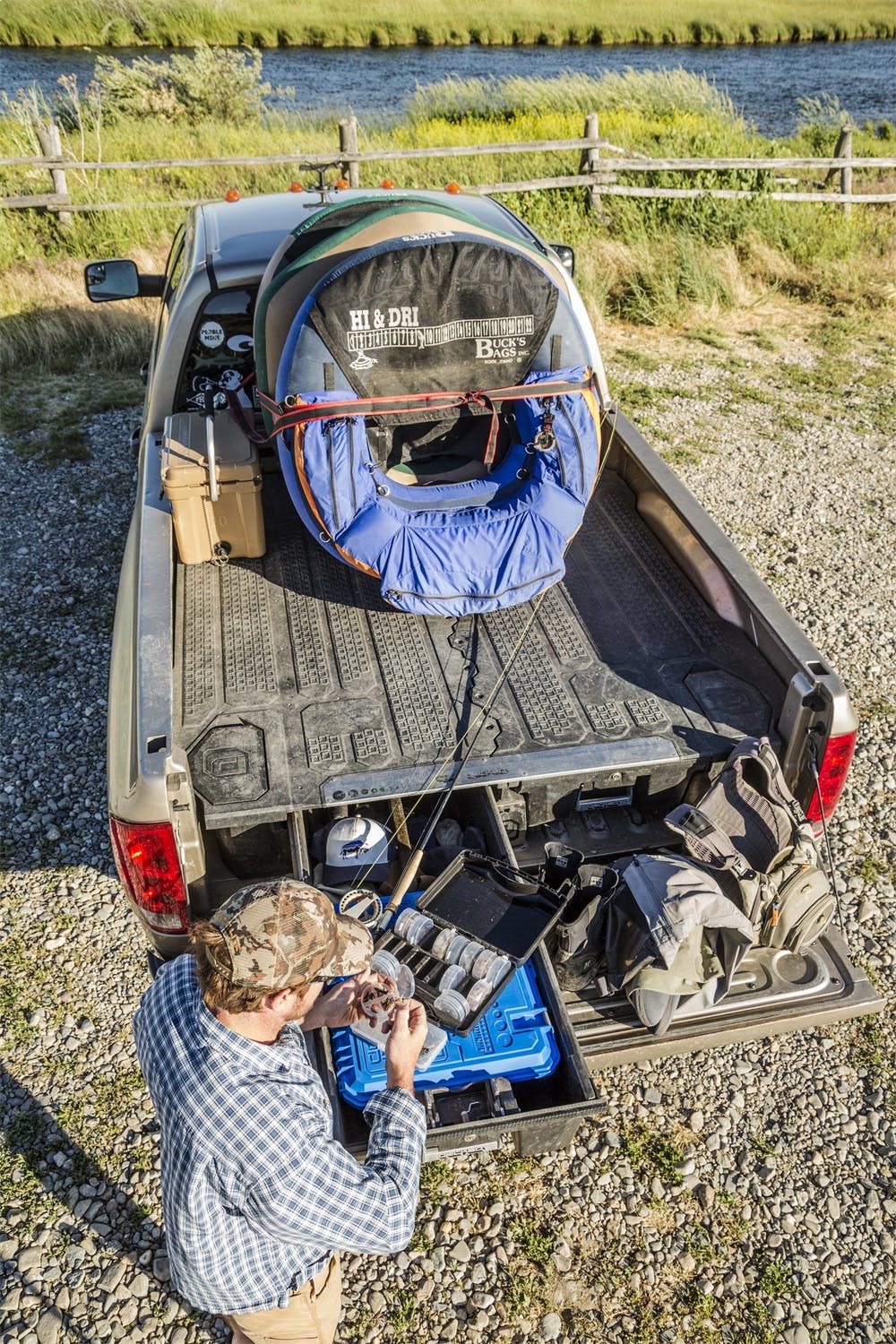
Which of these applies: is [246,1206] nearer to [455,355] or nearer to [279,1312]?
[279,1312]

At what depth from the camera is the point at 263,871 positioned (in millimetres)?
3578

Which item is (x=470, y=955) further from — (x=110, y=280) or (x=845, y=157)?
(x=845, y=157)

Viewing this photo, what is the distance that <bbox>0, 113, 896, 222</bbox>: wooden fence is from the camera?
426 inches

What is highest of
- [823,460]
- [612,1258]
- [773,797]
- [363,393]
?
[363,393]

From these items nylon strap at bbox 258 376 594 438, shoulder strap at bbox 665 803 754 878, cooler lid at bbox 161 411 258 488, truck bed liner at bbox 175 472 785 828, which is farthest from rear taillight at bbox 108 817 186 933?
nylon strap at bbox 258 376 594 438

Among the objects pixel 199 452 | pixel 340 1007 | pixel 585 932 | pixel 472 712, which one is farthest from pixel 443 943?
pixel 199 452

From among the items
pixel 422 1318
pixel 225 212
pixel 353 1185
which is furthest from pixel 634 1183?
→ pixel 225 212

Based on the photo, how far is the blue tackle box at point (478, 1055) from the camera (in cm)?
286

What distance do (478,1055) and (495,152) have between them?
37.8 ft

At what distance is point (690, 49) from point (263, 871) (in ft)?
116

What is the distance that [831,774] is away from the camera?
346 centimetres

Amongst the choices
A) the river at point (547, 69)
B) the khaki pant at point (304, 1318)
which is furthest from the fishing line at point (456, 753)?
the river at point (547, 69)

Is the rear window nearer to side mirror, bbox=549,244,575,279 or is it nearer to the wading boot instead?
side mirror, bbox=549,244,575,279

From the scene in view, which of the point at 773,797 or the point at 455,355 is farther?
the point at 455,355
